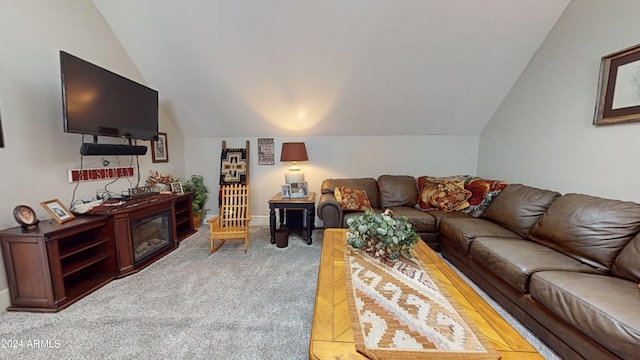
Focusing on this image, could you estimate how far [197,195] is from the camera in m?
4.10

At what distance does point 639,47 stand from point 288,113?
3431 mm

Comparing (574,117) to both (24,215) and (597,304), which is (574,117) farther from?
(24,215)

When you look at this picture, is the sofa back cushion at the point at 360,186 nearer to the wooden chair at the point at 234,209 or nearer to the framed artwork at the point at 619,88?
the wooden chair at the point at 234,209

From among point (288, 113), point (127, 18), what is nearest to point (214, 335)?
point (288, 113)

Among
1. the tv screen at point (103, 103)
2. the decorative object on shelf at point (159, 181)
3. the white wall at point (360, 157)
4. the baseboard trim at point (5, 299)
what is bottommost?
the baseboard trim at point (5, 299)

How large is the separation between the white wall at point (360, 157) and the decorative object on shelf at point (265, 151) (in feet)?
0.23

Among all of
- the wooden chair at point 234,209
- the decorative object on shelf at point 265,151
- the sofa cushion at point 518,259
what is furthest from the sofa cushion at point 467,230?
the decorative object on shelf at point 265,151

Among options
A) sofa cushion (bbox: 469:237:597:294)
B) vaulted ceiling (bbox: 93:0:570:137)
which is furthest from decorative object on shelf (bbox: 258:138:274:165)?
sofa cushion (bbox: 469:237:597:294)

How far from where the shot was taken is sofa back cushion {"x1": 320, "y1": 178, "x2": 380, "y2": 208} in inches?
146

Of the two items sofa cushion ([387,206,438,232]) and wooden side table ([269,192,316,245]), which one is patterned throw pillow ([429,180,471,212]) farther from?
wooden side table ([269,192,316,245])

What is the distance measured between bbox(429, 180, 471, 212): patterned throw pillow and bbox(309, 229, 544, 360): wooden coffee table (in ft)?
5.57

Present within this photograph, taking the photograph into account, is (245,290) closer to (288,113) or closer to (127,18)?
(288,113)

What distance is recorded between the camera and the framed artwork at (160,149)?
362 centimetres

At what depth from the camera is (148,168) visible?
3525mm
